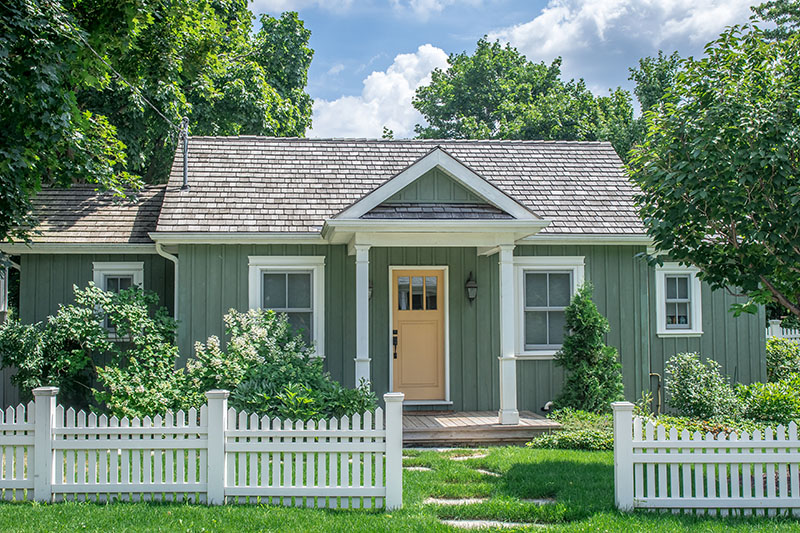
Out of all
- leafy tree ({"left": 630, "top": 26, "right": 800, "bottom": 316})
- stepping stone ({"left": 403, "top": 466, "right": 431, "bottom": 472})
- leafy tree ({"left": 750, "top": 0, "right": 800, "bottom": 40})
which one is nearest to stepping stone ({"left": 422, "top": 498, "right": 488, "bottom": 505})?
stepping stone ({"left": 403, "top": 466, "right": 431, "bottom": 472})

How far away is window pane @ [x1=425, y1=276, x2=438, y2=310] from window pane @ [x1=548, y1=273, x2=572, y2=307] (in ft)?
6.37

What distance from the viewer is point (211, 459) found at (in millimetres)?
6027

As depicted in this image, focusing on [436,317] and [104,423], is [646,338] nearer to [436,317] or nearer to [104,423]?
[436,317]

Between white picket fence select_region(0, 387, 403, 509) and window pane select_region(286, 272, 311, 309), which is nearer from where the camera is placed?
white picket fence select_region(0, 387, 403, 509)

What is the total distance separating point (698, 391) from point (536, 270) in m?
3.09

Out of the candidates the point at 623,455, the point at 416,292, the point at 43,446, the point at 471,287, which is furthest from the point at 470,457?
the point at 43,446

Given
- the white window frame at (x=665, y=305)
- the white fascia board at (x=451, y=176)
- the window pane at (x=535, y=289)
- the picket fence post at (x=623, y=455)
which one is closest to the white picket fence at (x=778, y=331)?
the white window frame at (x=665, y=305)

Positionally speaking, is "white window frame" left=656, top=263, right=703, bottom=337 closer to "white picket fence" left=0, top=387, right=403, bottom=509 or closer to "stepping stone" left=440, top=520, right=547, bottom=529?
"stepping stone" left=440, top=520, right=547, bottom=529

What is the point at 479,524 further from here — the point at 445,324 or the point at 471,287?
the point at 471,287

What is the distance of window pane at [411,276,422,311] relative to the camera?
37.4 ft

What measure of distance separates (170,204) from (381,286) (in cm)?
371

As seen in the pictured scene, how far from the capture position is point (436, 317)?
37.3ft

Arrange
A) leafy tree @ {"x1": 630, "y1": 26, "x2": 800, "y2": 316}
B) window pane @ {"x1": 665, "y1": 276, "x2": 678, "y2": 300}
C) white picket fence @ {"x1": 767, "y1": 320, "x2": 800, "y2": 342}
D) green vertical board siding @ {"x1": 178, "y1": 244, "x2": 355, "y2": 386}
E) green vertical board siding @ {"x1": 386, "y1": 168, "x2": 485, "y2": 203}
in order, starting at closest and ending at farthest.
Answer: leafy tree @ {"x1": 630, "y1": 26, "x2": 800, "y2": 316}
green vertical board siding @ {"x1": 386, "y1": 168, "x2": 485, "y2": 203}
green vertical board siding @ {"x1": 178, "y1": 244, "x2": 355, "y2": 386}
window pane @ {"x1": 665, "y1": 276, "x2": 678, "y2": 300}
white picket fence @ {"x1": 767, "y1": 320, "x2": 800, "y2": 342}

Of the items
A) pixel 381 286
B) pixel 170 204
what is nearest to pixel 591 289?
pixel 381 286
